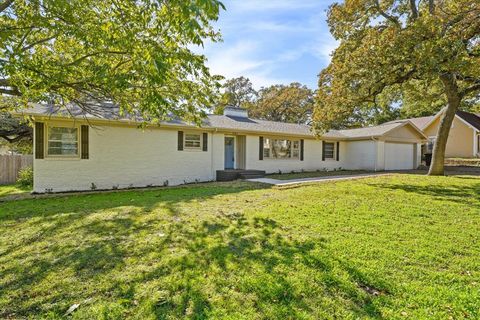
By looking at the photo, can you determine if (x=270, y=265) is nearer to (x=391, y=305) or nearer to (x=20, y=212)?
(x=391, y=305)

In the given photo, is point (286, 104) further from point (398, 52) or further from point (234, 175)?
point (398, 52)

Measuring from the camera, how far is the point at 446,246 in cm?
425

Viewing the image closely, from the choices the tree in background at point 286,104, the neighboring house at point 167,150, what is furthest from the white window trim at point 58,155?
the tree in background at point 286,104

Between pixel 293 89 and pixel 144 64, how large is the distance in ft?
97.0

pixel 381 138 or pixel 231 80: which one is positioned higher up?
pixel 231 80

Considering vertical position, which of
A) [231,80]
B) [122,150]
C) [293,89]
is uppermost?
[231,80]

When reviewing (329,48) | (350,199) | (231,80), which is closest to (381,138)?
(329,48)

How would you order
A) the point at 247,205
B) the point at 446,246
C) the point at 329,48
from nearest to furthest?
the point at 446,246
the point at 247,205
the point at 329,48

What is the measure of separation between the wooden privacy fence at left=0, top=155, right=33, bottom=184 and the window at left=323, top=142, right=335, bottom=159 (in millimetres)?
17107

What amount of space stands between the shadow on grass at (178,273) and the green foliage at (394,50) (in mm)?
7683

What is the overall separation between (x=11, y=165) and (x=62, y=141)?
624cm

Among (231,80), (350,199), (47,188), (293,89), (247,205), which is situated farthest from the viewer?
(231,80)

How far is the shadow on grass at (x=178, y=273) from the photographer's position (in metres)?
2.74

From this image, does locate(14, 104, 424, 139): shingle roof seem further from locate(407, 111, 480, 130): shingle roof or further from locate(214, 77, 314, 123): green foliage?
locate(214, 77, 314, 123): green foliage
